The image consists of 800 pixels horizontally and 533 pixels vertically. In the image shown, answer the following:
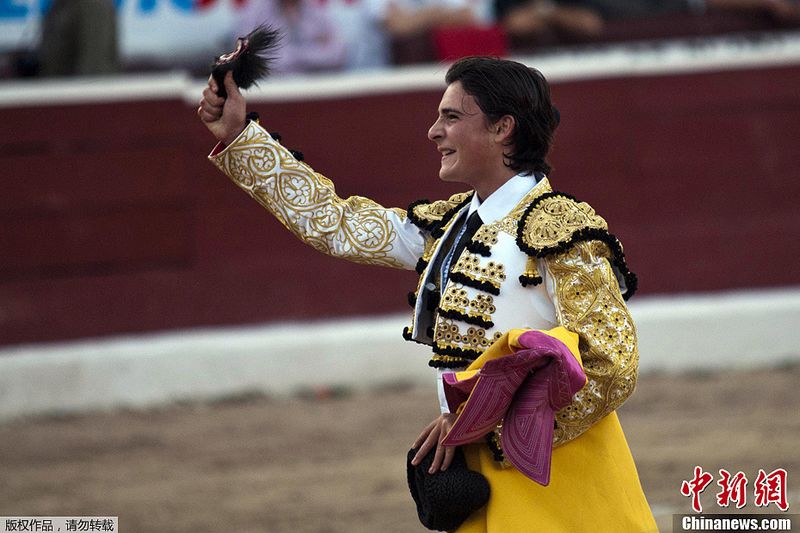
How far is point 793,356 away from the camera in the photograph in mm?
7363

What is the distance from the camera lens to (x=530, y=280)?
2.37 m

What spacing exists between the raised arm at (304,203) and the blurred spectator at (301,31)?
384 cm

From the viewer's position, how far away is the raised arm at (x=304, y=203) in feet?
8.73

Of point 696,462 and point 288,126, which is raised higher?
point 288,126

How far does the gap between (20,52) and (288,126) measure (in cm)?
143

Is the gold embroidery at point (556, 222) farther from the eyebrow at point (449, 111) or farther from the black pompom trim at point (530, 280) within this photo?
the eyebrow at point (449, 111)

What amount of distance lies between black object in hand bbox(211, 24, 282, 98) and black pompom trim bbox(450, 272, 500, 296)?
1.91 feet

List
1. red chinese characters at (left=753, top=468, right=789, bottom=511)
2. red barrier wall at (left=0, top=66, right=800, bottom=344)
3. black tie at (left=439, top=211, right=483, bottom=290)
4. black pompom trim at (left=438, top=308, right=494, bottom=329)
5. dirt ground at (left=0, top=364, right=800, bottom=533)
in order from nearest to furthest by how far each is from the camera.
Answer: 1. black pompom trim at (left=438, top=308, right=494, bottom=329)
2. black tie at (left=439, top=211, right=483, bottom=290)
3. red chinese characters at (left=753, top=468, right=789, bottom=511)
4. dirt ground at (left=0, top=364, right=800, bottom=533)
5. red barrier wall at (left=0, top=66, right=800, bottom=344)

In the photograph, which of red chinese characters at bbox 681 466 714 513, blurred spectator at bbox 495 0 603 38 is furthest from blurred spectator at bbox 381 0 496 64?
red chinese characters at bbox 681 466 714 513

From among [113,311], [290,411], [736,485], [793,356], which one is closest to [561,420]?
[736,485]

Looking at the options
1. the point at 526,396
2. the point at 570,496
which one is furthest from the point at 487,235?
the point at 570,496

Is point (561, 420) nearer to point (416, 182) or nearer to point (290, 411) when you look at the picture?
point (290, 411)

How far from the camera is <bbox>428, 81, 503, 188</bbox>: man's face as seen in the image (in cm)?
246

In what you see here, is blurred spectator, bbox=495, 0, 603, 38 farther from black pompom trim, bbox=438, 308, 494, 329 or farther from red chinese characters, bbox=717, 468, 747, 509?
black pompom trim, bbox=438, 308, 494, 329
